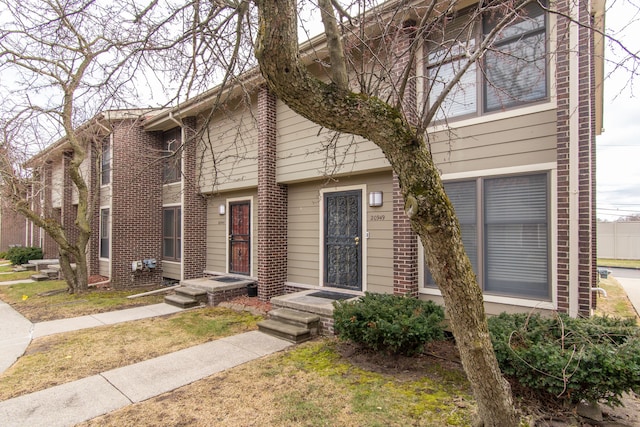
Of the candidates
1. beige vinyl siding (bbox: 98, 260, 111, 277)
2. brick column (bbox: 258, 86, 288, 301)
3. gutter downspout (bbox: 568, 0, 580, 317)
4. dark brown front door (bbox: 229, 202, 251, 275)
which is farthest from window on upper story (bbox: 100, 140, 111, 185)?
gutter downspout (bbox: 568, 0, 580, 317)

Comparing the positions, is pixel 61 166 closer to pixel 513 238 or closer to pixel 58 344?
pixel 58 344

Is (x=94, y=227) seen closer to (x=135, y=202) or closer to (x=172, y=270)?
(x=135, y=202)

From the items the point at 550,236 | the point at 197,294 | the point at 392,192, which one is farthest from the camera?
the point at 197,294

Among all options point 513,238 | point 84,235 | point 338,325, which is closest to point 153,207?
point 84,235

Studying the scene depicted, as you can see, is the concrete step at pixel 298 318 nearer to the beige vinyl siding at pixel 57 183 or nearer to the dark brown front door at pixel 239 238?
the dark brown front door at pixel 239 238

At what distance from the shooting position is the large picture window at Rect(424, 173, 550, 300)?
4.62 m

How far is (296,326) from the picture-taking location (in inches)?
226

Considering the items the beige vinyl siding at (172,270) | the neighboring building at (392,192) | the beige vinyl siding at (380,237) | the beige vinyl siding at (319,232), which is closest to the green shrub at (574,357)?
the neighboring building at (392,192)

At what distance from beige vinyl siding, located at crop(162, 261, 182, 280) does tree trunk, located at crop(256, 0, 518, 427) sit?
32.1ft

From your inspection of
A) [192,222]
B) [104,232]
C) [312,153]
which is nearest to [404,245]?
[312,153]

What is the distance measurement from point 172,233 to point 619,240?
25601 mm

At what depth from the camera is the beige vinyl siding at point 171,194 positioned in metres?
10.9

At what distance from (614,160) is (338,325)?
32217mm

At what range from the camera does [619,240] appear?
2127 centimetres
